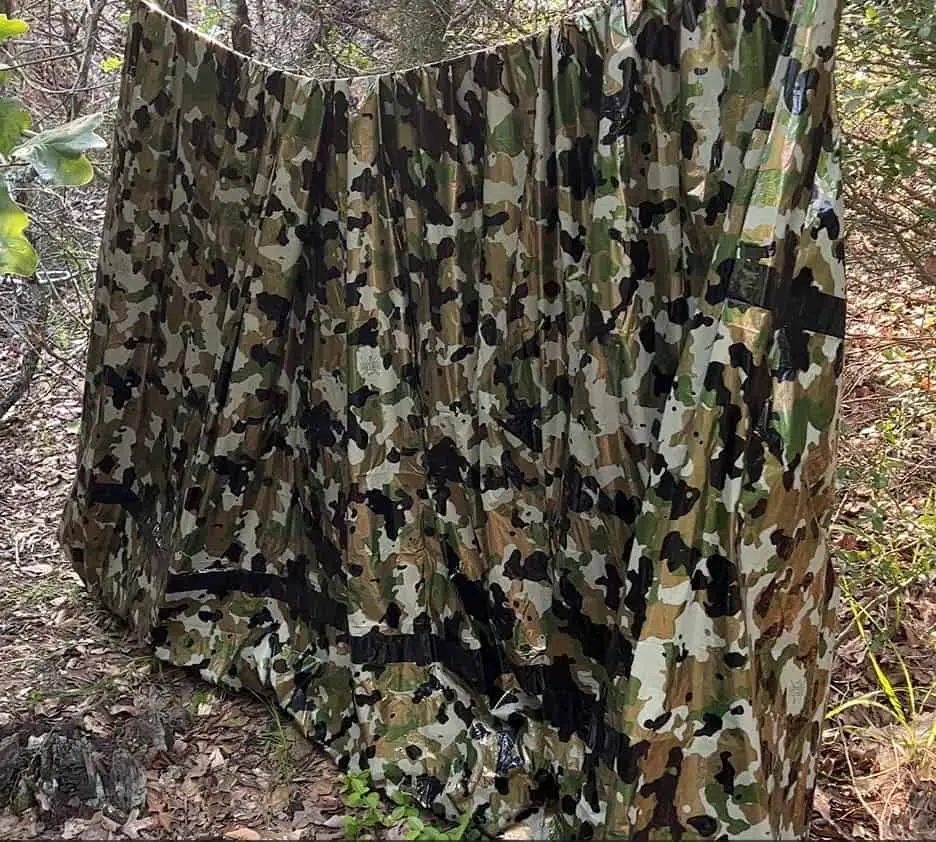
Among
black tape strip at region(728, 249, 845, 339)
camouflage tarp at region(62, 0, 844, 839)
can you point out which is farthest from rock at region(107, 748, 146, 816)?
black tape strip at region(728, 249, 845, 339)

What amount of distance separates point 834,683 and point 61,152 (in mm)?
2439

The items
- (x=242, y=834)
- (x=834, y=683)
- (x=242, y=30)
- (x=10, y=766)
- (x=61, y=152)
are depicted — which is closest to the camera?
(x=61, y=152)

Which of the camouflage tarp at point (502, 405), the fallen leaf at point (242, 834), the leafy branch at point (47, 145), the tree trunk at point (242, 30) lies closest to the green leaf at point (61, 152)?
the leafy branch at point (47, 145)

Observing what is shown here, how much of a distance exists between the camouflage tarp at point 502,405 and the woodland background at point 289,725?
17 centimetres

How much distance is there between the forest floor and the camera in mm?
2305

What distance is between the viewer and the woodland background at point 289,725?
2312mm

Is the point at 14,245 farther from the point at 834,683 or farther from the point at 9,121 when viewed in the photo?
the point at 834,683

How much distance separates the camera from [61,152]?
2.22 m

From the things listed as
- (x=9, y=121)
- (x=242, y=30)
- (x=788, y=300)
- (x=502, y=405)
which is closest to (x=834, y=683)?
(x=502, y=405)

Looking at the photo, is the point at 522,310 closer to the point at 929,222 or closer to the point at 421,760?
the point at 421,760

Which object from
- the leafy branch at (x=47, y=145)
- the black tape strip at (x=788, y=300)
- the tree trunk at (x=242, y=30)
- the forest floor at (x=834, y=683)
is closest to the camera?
the black tape strip at (x=788, y=300)

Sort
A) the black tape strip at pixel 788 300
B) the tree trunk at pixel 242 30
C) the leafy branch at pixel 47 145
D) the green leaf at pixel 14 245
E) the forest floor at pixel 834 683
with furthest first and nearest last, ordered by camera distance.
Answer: the tree trunk at pixel 242 30, the forest floor at pixel 834 683, the leafy branch at pixel 47 145, the green leaf at pixel 14 245, the black tape strip at pixel 788 300

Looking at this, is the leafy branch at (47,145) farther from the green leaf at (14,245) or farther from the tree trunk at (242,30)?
the tree trunk at (242,30)

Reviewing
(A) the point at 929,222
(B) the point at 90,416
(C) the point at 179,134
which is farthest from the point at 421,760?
(A) the point at 929,222
